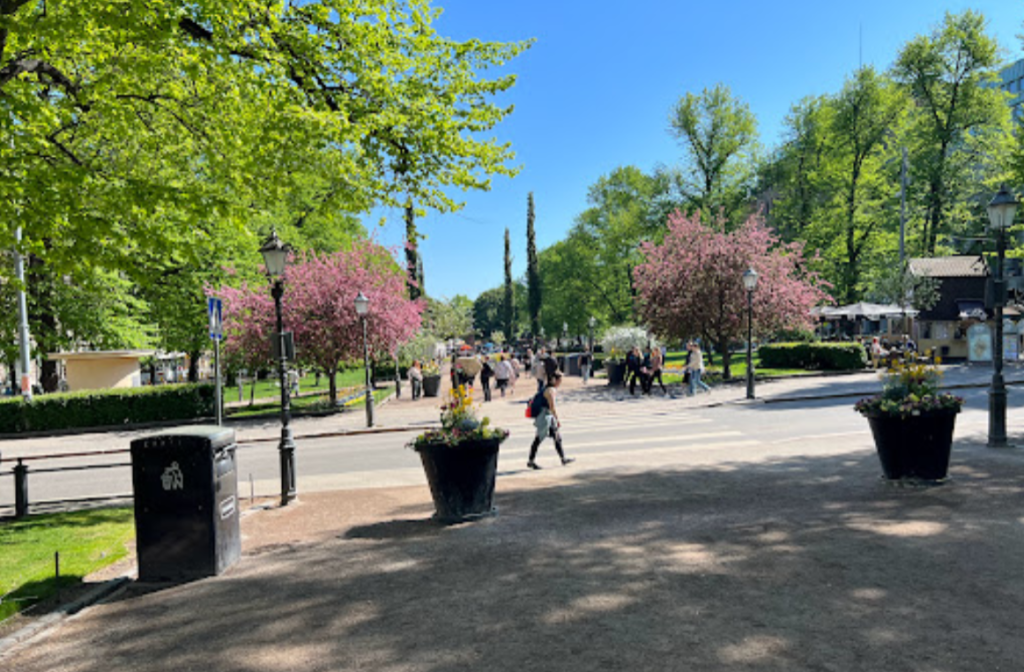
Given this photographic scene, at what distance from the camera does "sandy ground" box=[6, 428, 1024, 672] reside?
148 inches

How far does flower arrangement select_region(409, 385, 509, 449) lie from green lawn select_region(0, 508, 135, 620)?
3396mm

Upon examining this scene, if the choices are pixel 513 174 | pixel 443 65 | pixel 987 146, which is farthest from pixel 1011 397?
pixel 987 146

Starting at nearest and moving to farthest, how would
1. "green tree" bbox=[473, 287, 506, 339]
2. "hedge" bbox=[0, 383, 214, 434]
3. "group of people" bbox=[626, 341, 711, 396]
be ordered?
"hedge" bbox=[0, 383, 214, 434] → "group of people" bbox=[626, 341, 711, 396] → "green tree" bbox=[473, 287, 506, 339]

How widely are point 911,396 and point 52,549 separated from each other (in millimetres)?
9779

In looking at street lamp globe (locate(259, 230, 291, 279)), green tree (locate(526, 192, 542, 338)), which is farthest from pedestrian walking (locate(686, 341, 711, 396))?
green tree (locate(526, 192, 542, 338))

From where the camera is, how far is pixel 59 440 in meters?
20.5

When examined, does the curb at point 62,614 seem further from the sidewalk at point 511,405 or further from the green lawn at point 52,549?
the sidewalk at point 511,405

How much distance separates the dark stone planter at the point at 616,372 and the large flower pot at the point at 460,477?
21.6m

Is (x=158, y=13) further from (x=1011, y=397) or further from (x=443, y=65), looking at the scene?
(x=1011, y=397)

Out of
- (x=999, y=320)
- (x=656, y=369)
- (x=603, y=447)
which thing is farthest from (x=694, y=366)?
(x=999, y=320)

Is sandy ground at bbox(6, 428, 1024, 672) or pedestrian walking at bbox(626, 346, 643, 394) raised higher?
pedestrian walking at bbox(626, 346, 643, 394)

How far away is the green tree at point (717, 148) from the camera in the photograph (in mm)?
44062

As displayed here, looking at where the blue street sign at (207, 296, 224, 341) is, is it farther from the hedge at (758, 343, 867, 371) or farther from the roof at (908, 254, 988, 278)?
the roof at (908, 254, 988, 278)

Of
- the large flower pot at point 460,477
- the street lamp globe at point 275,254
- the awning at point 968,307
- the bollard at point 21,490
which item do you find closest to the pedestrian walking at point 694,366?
the street lamp globe at point 275,254
